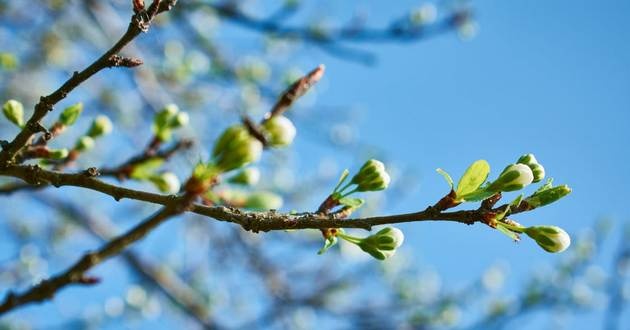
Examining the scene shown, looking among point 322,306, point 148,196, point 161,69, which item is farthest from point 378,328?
point 148,196

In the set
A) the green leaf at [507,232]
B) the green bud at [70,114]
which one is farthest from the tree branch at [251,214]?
the green bud at [70,114]

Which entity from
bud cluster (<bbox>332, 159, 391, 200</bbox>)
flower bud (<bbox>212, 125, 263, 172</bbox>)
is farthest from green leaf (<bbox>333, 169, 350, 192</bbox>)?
flower bud (<bbox>212, 125, 263, 172</bbox>)

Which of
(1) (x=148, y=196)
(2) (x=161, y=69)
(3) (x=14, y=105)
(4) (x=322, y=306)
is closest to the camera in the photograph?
(1) (x=148, y=196)

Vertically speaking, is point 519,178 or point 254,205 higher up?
point 254,205

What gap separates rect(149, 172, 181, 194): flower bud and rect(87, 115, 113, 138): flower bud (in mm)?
366

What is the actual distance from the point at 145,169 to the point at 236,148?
3.93 feet

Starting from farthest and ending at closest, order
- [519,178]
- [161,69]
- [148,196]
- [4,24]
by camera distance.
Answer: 1. [161,69]
2. [4,24]
3. [519,178]
4. [148,196]

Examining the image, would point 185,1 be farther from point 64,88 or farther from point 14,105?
point 64,88

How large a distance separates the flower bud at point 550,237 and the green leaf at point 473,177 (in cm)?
22

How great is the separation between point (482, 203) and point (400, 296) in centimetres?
594

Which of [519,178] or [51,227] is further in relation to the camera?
[51,227]

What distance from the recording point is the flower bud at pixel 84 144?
7.97ft

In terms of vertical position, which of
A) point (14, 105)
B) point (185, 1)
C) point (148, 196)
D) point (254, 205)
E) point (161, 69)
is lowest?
point (148, 196)

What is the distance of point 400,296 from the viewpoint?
7.45m
